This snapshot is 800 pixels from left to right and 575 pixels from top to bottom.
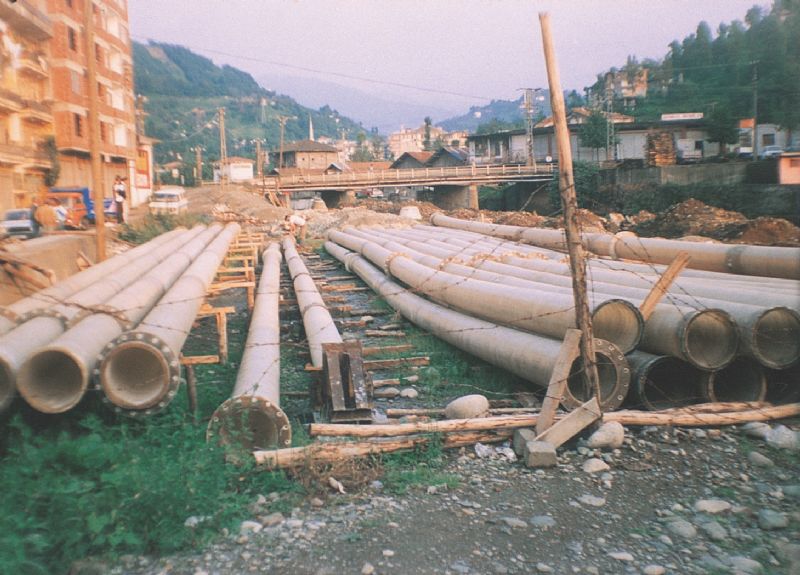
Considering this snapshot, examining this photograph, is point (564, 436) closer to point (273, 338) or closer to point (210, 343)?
point (273, 338)

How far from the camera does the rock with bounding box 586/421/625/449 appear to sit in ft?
18.5

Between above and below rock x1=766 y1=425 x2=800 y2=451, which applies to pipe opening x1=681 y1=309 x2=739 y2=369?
above

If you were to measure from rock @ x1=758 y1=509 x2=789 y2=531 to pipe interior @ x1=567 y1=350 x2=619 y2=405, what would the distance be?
179 centimetres

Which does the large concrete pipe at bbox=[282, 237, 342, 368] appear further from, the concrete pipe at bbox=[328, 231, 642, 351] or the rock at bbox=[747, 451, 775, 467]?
the rock at bbox=[747, 451, 775, 467]

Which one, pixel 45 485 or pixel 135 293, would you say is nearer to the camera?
pixel 45 485

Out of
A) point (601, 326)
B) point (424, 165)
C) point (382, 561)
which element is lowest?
point (382, 561)

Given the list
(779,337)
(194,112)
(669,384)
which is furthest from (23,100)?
(194,112)

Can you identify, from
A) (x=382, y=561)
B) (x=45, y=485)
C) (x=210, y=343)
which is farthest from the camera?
(x=210, y=343)

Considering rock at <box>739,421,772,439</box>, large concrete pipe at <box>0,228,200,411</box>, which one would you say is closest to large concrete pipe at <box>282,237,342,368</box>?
large concrete pipe at <box>0,228,200,411</box>

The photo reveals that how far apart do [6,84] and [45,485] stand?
2847 centimetres

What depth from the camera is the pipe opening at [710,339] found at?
20.4ft

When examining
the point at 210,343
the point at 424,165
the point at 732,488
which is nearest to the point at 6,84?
the point at 210,343

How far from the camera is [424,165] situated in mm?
62375

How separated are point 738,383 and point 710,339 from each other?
72cm
